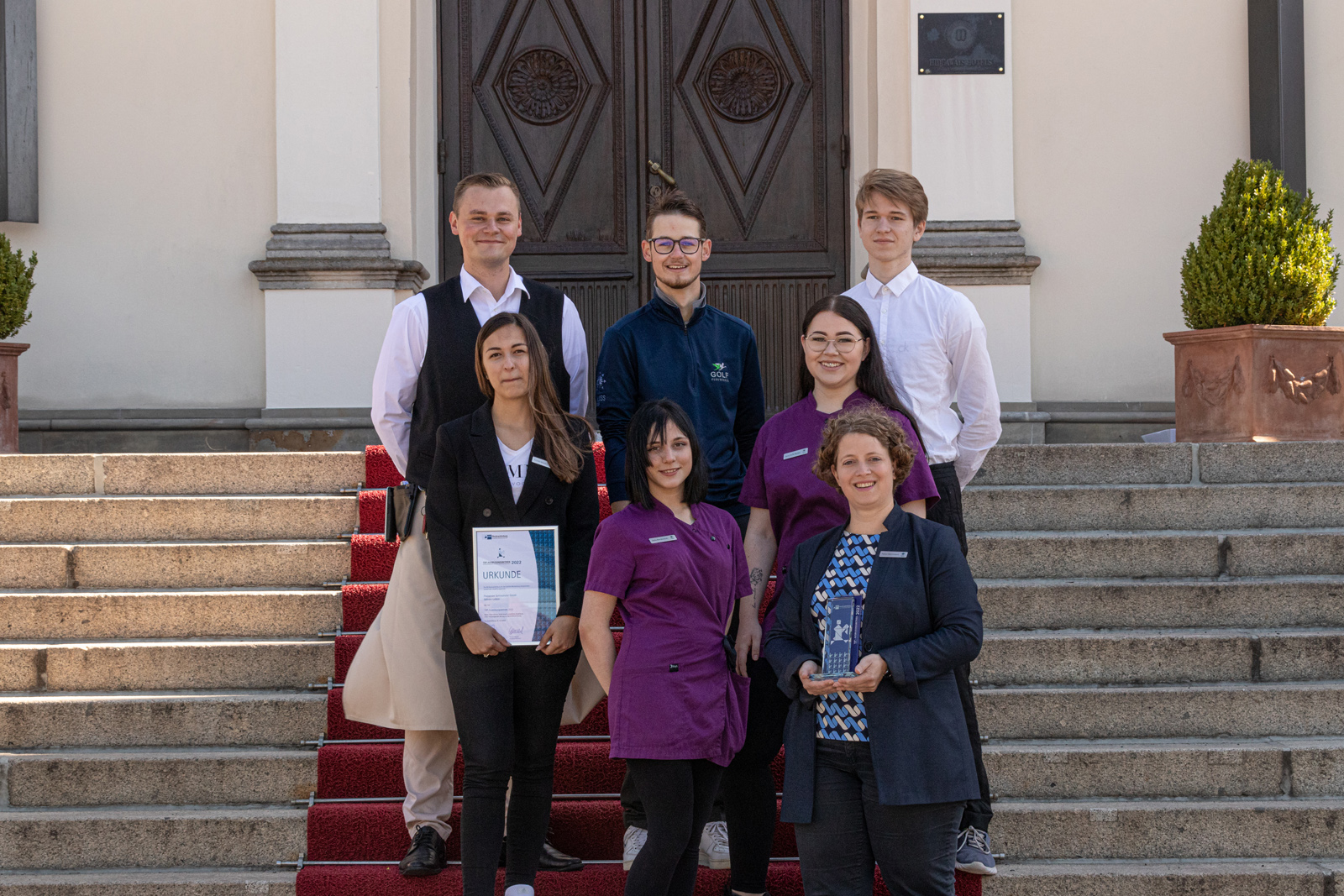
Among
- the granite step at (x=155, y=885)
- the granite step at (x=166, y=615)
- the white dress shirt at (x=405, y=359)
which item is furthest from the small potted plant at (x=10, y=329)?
the white dress shirt at (x=405, y=359)

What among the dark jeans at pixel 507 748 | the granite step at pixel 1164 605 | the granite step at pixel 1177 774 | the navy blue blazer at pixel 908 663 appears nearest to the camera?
the navy blue blazer at pixel 908 663

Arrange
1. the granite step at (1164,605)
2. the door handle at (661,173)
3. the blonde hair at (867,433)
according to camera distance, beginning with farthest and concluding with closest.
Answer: the door handle at (661,173) < the granite step at (1164,605) < the blonde hair at (867,433)

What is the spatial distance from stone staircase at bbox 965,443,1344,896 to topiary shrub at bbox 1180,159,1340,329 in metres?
0.74

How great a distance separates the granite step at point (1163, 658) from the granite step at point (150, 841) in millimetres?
2448

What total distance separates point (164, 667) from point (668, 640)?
2303mm

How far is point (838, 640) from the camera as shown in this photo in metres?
2.93

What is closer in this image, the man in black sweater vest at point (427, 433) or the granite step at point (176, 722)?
the man in black sweater vest at point (427, 433)

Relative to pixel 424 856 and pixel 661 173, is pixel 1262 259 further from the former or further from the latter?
pixel 424 856

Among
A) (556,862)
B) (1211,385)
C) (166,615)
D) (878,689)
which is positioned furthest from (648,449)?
(1211,385)

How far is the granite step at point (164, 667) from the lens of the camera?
4.51 m

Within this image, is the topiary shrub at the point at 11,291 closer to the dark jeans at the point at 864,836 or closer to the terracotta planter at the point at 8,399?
the terracotta planter at the point at 8,399

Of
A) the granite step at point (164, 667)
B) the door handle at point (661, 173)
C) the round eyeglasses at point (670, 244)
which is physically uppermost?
the door handle at point (661, 173)

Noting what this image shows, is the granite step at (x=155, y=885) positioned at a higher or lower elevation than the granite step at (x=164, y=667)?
lower

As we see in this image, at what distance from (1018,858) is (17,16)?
21.3ft
